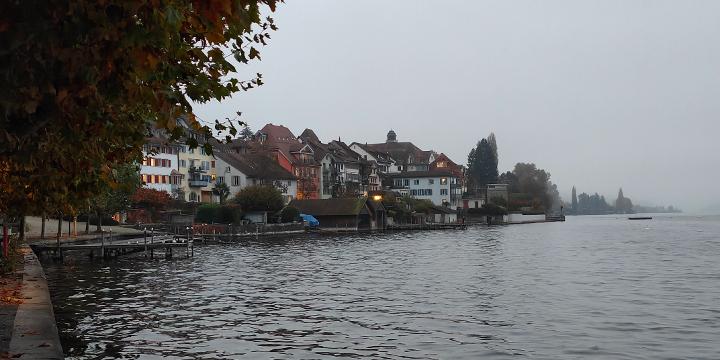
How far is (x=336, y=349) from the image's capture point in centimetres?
2034

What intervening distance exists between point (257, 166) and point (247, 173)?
5374 millimetres

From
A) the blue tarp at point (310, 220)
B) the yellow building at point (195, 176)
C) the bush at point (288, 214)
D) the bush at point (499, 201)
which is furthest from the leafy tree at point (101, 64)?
the bush at point (499, 201)

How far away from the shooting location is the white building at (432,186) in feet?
569

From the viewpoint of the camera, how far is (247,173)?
124 metres

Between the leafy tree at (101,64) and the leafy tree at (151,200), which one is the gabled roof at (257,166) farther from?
the leafy tree at (101,64)

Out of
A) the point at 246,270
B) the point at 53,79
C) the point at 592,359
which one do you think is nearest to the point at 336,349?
the point at 592,359

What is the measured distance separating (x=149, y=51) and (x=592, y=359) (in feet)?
55.8

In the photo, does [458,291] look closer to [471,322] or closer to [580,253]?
[471,322]

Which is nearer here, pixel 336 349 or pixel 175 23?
pixel 175 23

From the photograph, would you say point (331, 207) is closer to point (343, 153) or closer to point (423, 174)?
point (343, 153)

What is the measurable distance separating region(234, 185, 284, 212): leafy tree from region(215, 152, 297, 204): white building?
15251 millimetres

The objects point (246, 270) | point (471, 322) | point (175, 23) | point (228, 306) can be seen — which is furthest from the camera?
point (246, 270)

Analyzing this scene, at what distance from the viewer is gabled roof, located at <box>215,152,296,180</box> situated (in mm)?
125000

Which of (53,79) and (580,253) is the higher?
(53,79)
